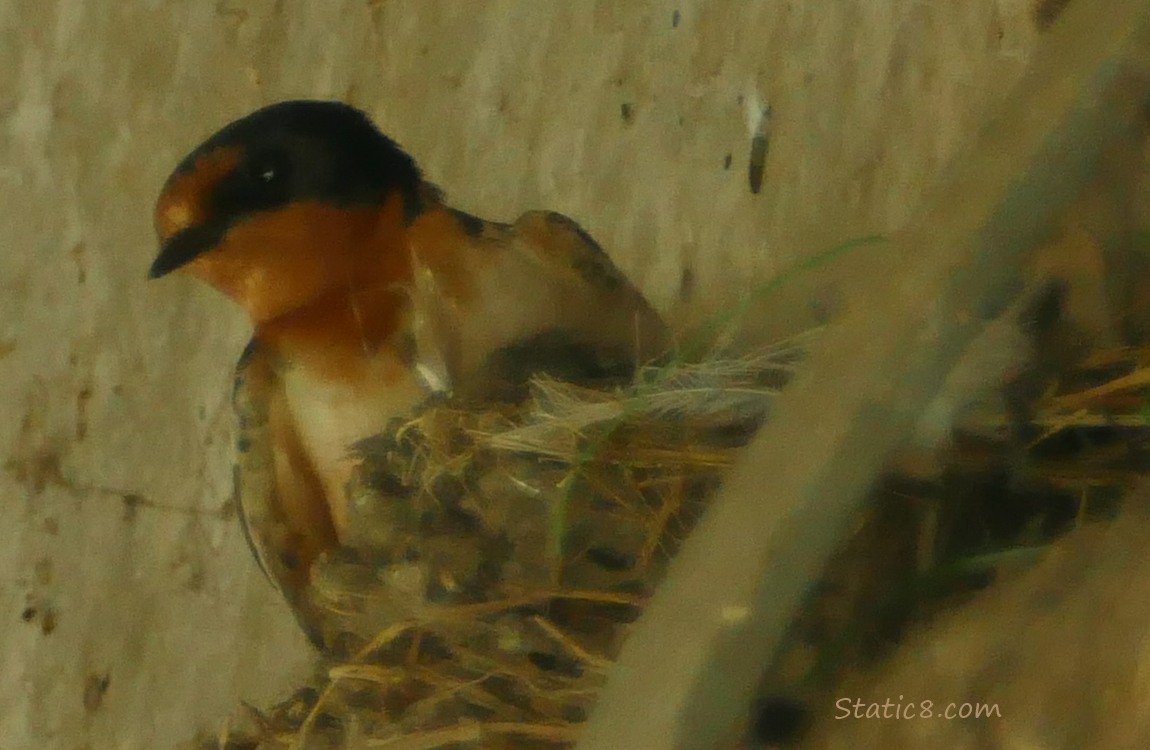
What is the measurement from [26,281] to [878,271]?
3.33 ft

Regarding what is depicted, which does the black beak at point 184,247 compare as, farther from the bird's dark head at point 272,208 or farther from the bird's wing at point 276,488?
the bird's wing at point 276,488

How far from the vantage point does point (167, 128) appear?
1.29 metres

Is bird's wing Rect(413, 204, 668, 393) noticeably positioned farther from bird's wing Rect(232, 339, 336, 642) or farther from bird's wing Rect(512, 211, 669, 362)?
bird's wing Rect(232, 339, 336, 642)

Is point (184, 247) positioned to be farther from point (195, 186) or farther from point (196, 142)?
point (196, 142)

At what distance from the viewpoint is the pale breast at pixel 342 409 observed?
98 centimetres

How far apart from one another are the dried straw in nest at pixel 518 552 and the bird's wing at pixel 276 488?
28 centimetres

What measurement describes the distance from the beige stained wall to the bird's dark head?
294mm

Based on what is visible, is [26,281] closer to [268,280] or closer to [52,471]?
[52,471]

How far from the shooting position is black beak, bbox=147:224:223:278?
0.97 meters

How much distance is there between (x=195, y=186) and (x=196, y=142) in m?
0.34

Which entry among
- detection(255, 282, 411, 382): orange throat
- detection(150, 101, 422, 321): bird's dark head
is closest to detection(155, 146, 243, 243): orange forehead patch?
detection(150, 101, 422, 321): bird's dark head

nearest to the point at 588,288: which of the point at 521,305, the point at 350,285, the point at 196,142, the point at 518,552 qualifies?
the point at 521,305

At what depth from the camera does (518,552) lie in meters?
0.75

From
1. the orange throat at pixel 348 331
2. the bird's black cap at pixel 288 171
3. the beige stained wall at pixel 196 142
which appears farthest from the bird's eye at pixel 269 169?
the beige stained wall at pixel 196 142
